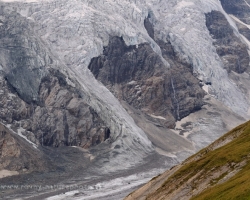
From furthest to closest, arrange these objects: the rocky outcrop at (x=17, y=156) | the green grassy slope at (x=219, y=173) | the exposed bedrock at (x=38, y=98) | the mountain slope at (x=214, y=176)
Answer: the exposed bedrock at (x=38, y=98) → the rocky outcrop at (x=17, y=156) → the mountain slope at (x=214, y=176) → the green grassy slope at (x=219, y=173)

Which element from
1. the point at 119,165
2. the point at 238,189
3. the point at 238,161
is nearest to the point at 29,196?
the point at 119,165

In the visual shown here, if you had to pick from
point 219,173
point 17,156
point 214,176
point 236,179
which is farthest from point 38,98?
point 236,179

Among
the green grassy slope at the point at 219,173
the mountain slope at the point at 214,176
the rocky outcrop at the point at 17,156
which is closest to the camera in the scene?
the green grassy slope at the point at 219,173

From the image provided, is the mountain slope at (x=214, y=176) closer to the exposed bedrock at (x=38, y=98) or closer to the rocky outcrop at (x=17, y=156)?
the rocky outcrop at (x=17, y=156)

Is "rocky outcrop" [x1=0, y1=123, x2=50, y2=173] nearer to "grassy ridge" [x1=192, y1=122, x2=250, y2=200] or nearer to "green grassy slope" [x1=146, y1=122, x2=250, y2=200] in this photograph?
"green grassy slope" [x1=146, y1=122, x2=250, y2=200]

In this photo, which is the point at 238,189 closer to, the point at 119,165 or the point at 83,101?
the point at 119,165

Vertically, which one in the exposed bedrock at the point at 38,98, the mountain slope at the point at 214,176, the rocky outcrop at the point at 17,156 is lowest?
the rocky outcrop at the point at 17,156

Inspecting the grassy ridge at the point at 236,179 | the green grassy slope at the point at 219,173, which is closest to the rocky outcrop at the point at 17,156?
the green grassy slope at the point at 219,173

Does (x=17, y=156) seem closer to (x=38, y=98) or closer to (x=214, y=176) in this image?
(x=38, y=98)
